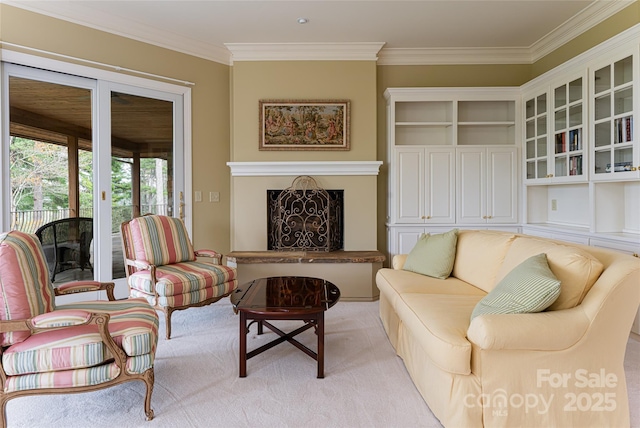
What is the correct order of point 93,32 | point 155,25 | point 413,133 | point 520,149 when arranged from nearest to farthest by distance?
point 93,32 → point 155,25 → point 520,149 → point 413,133

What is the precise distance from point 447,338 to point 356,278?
7.66 feet

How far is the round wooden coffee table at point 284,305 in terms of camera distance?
2.21 m

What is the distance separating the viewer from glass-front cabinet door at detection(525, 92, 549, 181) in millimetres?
3912

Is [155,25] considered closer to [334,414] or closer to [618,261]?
[334,414]

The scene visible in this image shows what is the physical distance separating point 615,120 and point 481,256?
66.3 inches

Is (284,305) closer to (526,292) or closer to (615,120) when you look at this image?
(526,292)

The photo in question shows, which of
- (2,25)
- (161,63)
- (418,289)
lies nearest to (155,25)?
(161,63)

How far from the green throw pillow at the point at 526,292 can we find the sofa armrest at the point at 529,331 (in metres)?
0.05

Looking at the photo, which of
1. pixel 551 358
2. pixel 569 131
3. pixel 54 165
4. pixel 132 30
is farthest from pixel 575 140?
pixel 54 165

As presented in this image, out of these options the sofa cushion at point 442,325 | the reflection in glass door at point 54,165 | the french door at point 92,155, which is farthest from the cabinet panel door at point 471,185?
the reflection in glass door at point 54,165

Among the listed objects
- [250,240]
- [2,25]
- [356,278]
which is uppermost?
[2,25]

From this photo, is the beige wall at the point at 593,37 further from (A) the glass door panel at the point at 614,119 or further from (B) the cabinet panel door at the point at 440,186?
(B) the cabinet panel door at the point at 440,186

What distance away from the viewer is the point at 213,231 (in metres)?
4.52

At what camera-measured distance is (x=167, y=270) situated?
315 centimetres
